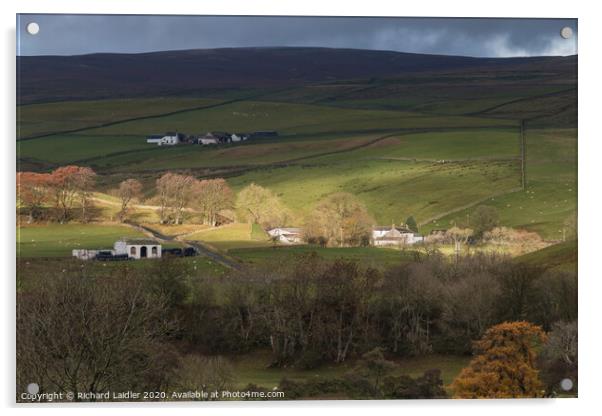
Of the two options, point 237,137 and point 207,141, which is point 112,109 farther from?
point 237,137

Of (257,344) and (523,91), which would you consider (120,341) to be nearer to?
(257,344)

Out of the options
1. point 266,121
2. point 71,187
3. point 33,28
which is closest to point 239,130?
point 266,121

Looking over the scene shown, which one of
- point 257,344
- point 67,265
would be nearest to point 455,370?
point 257,344

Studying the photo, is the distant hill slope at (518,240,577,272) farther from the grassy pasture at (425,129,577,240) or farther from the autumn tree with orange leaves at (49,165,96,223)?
the autumn tree with orange leaves at (49,165,96,223)

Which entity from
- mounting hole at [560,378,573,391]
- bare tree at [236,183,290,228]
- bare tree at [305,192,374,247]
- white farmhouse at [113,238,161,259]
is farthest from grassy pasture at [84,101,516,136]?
mounting hole at [560,378,573,391]

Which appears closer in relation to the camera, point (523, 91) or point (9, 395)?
point (9, 395)

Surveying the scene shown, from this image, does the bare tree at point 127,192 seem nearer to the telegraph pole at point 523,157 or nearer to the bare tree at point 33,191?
the bare tree at point 33,191
